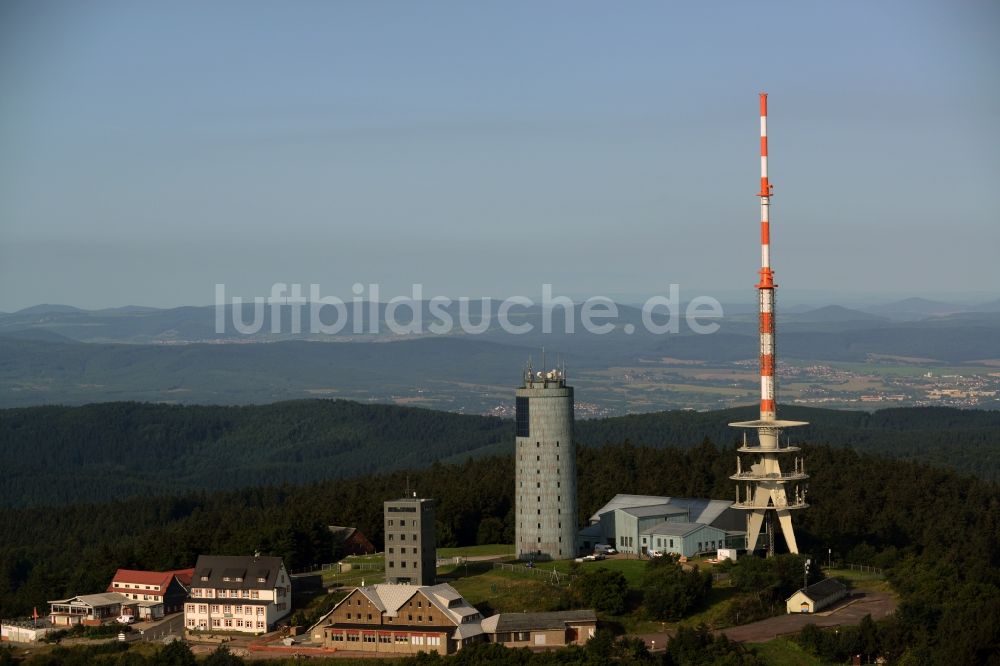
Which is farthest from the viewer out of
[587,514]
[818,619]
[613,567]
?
[587,514]

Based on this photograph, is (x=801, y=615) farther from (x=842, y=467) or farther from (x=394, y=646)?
(x=842, y=467)

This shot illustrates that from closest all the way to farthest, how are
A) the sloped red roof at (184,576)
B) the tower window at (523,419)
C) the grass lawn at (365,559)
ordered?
1. the sloped red roof at (184,576)
2. the tower window at (523,419)
3. the grass lawn at (365,559)

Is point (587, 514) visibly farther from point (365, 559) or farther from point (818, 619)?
point (818, 619)

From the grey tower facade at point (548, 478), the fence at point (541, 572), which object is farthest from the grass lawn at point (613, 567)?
the grey tower facade at point (548, 478)

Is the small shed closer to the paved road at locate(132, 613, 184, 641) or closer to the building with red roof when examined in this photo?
the paved road at locate(132, 613, 184, 641)

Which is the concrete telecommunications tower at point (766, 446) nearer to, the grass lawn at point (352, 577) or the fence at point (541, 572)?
the fence at point (541, 572)

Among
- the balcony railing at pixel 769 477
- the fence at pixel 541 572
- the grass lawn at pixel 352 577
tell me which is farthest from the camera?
the balcony railing at pixel 769 477

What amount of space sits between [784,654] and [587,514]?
33.2 meters

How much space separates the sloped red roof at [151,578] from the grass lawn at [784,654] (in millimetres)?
33306

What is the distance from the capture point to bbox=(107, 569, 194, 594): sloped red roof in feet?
318

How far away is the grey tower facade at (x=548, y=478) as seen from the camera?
336 feet

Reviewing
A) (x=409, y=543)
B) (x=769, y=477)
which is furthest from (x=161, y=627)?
(x=769, y=477)

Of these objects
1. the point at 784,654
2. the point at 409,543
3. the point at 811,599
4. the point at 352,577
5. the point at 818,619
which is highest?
the point at 409,543

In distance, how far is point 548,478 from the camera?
103m
